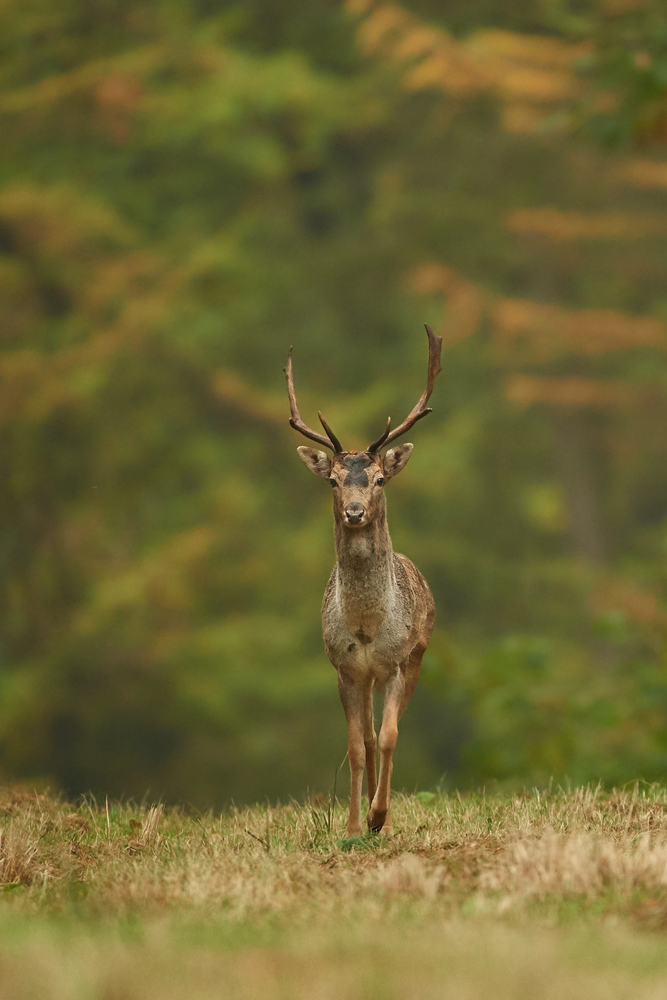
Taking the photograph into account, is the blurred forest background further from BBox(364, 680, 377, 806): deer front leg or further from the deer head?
the deer head

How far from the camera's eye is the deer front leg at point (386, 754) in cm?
694

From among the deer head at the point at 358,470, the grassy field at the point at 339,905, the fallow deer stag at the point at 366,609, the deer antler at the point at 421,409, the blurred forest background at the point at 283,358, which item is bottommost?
the grassy field at the point at 339,905

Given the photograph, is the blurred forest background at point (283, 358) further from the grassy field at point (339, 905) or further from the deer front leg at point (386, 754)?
the grassy field at point (339, 905)

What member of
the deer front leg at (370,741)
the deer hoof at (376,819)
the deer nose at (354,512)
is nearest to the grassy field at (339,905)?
the deer hoof at (376,819)

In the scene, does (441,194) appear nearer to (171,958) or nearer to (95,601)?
(95,601)

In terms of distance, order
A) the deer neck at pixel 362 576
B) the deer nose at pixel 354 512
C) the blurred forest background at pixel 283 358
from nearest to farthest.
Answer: the deer nose at pixel 354 512
the deer neck at pixel 362 576
the blurred forest background at pixel 283 358

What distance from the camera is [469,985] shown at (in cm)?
414

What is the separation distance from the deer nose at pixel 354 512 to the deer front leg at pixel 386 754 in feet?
2.82

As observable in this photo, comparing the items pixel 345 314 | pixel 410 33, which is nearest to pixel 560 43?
pixel 410 33

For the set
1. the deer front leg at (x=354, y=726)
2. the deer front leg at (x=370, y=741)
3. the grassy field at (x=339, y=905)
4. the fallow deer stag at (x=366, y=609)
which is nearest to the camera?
the grassy field at (x=339, y=905)

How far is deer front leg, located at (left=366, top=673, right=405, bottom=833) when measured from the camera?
6938 mm

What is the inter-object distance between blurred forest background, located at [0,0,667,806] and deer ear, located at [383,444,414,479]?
9407 millimetres

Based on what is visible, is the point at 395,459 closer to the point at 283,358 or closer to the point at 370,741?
the point at 370,741

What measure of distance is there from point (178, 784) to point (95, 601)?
2583 mm
